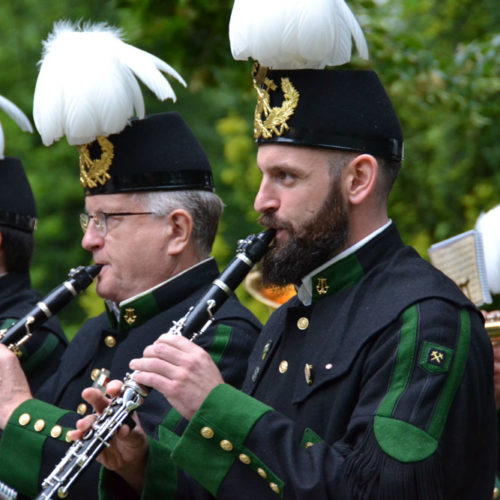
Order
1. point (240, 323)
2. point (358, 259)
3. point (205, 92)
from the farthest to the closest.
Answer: point (205, 92), point (240, 323), point (358, 259)

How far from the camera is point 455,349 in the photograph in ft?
10.4

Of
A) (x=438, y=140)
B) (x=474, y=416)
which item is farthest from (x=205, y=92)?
(x=474, y=416)

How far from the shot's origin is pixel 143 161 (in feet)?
15.3

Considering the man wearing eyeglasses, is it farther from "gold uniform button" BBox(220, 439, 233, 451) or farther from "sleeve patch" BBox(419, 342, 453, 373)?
"sleeve patch" BBox(419, 342, 453, 373)

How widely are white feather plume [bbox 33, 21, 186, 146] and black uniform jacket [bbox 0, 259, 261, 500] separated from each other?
734 millimetres

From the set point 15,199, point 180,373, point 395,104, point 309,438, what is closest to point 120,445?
point 180,373

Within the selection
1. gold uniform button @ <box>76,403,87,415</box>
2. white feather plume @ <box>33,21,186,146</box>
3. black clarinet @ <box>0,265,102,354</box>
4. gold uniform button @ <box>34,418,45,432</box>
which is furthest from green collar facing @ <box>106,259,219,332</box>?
white feather plume @ <box>33,21,186,146</box>

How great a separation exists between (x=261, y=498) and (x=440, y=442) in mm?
566

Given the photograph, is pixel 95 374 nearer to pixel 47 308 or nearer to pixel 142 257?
pixel 47 308

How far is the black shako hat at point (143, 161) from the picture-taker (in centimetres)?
466

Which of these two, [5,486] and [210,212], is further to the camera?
[210,212]

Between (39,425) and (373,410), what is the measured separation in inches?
64.1

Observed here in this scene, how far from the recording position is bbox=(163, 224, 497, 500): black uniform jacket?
3045 mm

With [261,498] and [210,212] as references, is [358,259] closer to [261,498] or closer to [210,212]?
[261,498]
